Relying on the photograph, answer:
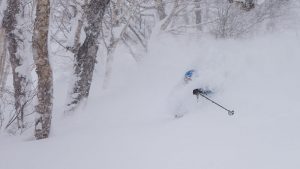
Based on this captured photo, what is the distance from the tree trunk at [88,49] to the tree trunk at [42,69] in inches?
59.0

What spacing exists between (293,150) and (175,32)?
1239 cm

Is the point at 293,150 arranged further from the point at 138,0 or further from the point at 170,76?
the point at 138,0

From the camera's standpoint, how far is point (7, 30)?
8.02 metres

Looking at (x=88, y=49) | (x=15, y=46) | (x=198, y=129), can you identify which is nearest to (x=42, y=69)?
(x=88, y=49)

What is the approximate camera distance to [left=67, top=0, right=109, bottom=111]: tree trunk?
25.7 feet

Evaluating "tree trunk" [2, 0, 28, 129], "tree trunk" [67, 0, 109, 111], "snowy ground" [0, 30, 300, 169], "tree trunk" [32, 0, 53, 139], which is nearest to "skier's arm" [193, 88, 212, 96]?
"snowy ground" [0, 30, 300, 169]

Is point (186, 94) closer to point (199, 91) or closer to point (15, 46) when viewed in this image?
point (199, 91)

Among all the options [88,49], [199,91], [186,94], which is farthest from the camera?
[186,94]

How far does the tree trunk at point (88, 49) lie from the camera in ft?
25.7

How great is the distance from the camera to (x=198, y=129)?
21.5 ft

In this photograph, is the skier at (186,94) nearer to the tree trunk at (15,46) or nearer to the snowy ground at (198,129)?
the snowy ground at (198,129)

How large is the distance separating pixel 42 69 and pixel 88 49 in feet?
5.43

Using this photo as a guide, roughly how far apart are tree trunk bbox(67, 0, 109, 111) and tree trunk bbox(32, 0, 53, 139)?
150 cm

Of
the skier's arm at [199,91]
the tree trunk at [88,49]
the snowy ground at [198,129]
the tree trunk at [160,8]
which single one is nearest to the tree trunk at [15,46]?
the snowy ground at [198,129]
